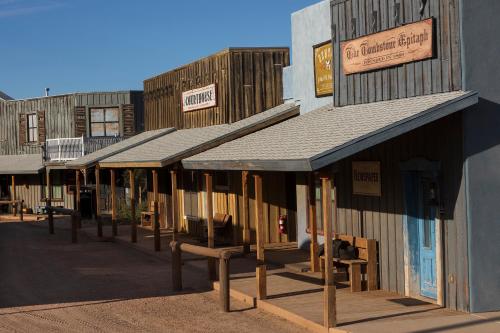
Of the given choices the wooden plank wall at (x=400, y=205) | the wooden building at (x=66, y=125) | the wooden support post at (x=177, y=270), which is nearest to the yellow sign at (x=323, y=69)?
the wooden plank wall at (x=400, y=205)

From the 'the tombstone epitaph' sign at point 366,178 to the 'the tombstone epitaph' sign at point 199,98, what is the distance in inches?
374

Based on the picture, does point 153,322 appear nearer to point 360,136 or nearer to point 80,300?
point 80,300

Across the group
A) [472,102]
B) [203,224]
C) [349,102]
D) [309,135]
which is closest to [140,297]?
[309,135]

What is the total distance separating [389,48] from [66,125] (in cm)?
2759

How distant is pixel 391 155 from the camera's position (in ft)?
45.1

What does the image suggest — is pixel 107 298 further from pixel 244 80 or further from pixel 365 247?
pixel 244 80

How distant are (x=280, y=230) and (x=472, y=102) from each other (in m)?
10.6

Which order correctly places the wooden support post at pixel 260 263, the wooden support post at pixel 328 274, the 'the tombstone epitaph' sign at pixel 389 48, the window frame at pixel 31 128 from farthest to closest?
the window frame at pixel 31 128, the wooden support post at pixel 260 263, the 'the tombstone epitaph' sign at pixel 389 48, the wooden support post at pixel 328 274

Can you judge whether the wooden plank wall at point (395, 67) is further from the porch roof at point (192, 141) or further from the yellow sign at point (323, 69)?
the porch roof at point (192, 141)

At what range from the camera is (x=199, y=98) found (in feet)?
82.3

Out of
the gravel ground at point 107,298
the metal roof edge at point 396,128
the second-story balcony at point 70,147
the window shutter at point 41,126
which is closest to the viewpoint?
the metal roof edge at point 396,128

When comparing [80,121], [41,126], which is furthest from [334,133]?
[41,126]

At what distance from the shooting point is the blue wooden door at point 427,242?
1269 cm

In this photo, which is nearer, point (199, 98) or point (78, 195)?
point (199, 98)
